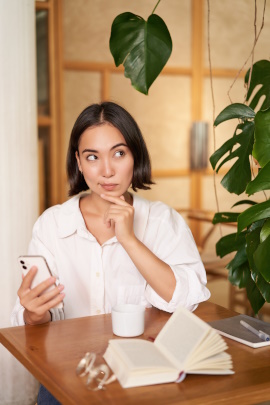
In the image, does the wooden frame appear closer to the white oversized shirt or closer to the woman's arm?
the white oversized shirt

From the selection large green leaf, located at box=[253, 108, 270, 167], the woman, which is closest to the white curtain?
the woman

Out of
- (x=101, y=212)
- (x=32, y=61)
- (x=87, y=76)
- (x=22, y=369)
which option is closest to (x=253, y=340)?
(x=101, y=212)

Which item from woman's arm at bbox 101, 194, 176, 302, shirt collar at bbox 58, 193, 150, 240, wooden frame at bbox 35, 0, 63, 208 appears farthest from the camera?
wooden frame at bbox 35, 0, 63, 208

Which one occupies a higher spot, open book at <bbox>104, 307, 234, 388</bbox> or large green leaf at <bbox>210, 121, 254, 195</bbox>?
large green leaf at <bbox>210, 121, 254, 195</bbox>

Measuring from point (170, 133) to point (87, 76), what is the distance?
0.85m

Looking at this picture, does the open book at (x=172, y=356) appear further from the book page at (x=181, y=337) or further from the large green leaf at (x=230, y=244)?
the large green leaf at (x=230, y=244)

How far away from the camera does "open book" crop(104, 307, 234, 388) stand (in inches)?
51.6

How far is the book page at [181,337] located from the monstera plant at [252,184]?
0.33 metres

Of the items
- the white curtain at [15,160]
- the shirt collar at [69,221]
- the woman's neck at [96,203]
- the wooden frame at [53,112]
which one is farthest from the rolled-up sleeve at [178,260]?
the wooden frame at [53,112]

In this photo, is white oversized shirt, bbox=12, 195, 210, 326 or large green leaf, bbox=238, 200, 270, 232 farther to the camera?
white oversized shirt, bbox=12, 195, 210, 326

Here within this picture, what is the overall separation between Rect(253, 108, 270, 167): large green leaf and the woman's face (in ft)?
1.39

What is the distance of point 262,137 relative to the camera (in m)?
1.73

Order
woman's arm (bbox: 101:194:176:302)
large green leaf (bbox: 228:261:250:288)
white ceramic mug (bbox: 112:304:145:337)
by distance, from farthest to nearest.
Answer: large green leaf (bbox: 228:261:250:288), woman's arm (bbox: 101:194:176:302), white ceramic mug (bbox: 112:304:145:337)

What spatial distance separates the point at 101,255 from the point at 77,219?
0.15 m
